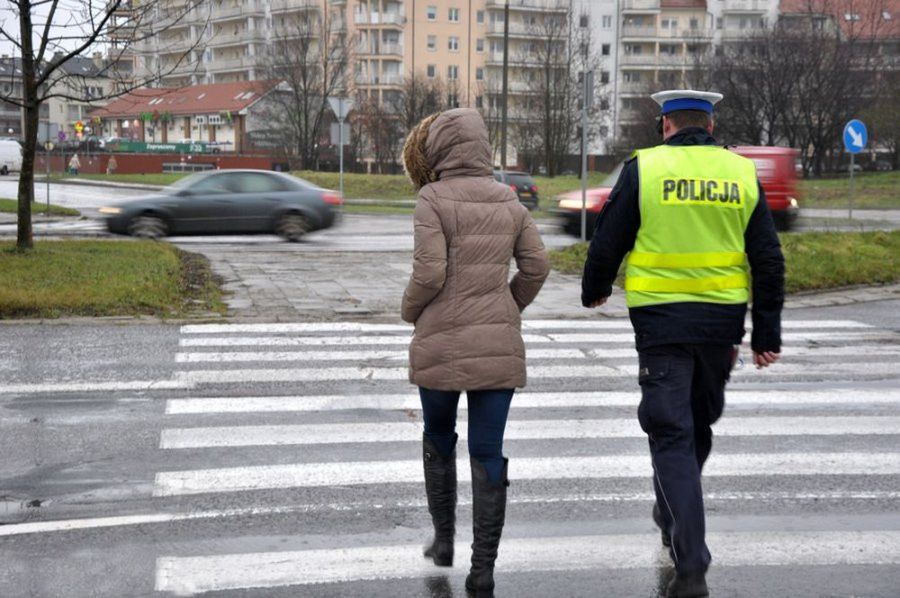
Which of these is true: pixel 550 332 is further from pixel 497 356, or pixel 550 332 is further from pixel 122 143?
pixel 122 143


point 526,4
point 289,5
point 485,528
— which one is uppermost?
point 526,4

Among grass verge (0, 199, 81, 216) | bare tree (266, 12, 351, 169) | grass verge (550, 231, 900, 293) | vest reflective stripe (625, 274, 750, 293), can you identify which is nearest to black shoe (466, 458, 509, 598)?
vest reflective stripe (625, 274, 750, 293)

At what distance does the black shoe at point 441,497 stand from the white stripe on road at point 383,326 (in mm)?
6867

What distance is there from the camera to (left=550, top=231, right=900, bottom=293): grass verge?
15.8 metres

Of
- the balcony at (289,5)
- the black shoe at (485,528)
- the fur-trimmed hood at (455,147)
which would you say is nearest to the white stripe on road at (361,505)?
the black shoe at (485,528)

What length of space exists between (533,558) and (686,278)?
4.56 ft

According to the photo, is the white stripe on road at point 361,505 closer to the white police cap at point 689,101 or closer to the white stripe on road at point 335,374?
the white police cap at point 689,101

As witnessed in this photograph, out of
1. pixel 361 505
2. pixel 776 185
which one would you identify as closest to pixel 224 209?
pixel 776 185

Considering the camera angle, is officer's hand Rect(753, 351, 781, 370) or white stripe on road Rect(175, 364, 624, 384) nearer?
officer's hand Rect(753, 351, 781, 370)

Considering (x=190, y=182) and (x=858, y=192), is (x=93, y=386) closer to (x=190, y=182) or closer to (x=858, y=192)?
(x=190, y=182)

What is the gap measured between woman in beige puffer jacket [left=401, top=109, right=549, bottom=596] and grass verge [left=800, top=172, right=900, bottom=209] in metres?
36.2

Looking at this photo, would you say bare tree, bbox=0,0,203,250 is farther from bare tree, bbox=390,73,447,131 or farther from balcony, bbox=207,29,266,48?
balcony, bbox=207,29,266,48

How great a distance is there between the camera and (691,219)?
4.41 m

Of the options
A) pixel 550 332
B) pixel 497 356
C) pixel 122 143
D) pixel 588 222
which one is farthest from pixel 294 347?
pixel 122 143
